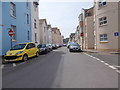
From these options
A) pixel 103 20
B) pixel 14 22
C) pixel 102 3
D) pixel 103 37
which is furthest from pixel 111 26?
pixel 14 22

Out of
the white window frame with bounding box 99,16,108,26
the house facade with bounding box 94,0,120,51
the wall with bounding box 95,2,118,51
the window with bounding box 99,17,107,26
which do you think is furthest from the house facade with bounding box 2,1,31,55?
the wall with bounding box 95,2,118,51

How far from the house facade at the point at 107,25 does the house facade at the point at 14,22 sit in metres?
13.5

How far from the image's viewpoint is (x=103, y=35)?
66.1 ft

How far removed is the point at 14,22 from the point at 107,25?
14876 millimetres

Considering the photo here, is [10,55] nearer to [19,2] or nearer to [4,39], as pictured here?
[4,39]

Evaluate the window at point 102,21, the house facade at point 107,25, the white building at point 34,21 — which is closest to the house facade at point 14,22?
the white building at point 34,21

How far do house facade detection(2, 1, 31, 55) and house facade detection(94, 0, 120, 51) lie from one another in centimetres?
1351

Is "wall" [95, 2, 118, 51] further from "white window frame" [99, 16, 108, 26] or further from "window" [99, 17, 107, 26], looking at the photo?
"window" [99, 17, 107, 26]

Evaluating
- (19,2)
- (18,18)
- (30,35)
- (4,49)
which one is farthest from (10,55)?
(30,35)

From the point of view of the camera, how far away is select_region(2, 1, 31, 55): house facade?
14365mm

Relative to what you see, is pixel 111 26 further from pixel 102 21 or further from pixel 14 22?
pixel 14 22

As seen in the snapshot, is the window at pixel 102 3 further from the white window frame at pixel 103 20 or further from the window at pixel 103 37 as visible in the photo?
the window at pixel 103 37

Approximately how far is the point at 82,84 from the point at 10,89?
2819 millimetres

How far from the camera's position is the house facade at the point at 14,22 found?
14.4 meters
